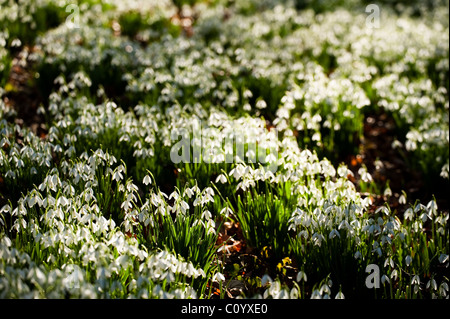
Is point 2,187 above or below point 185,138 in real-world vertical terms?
below

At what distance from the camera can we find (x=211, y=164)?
11.4ft

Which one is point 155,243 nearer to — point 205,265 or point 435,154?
point 205,265

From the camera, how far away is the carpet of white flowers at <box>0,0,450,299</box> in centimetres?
240

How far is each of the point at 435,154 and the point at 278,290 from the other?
2.85 metres

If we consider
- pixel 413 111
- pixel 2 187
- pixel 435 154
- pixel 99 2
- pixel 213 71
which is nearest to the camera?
pixel 2 187

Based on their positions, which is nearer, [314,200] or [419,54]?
[314,200]

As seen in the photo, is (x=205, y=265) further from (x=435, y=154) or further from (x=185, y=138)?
(x=435, y=154)

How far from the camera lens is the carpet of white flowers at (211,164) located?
7.89ft

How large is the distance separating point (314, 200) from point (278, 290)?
103 centimetres

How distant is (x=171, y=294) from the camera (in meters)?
2.12

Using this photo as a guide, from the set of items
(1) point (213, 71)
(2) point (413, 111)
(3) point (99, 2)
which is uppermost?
(3) point (99, 2)

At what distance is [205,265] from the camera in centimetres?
A: 265
